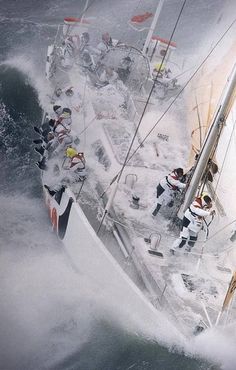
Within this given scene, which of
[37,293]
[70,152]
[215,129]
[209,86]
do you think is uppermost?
[215,129]

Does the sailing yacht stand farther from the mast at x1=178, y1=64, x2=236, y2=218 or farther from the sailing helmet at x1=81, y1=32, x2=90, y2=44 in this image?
the sailing helmet at x1=81, y1=32, x2=90, y2=44

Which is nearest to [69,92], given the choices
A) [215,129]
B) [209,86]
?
→ [209,86]

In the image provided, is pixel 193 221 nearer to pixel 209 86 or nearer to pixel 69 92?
pixel 209 86

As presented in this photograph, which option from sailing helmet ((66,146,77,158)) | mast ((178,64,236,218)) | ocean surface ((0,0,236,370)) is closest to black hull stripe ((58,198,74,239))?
ocean surface ((0,0,236,370))

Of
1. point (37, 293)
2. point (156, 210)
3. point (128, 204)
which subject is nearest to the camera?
point (37, 293)

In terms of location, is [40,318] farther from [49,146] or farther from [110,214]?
[49,146]

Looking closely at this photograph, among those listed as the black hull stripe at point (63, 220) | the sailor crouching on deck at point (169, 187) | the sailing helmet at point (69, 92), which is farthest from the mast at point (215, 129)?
the sailing helmet at point (69, 92)
